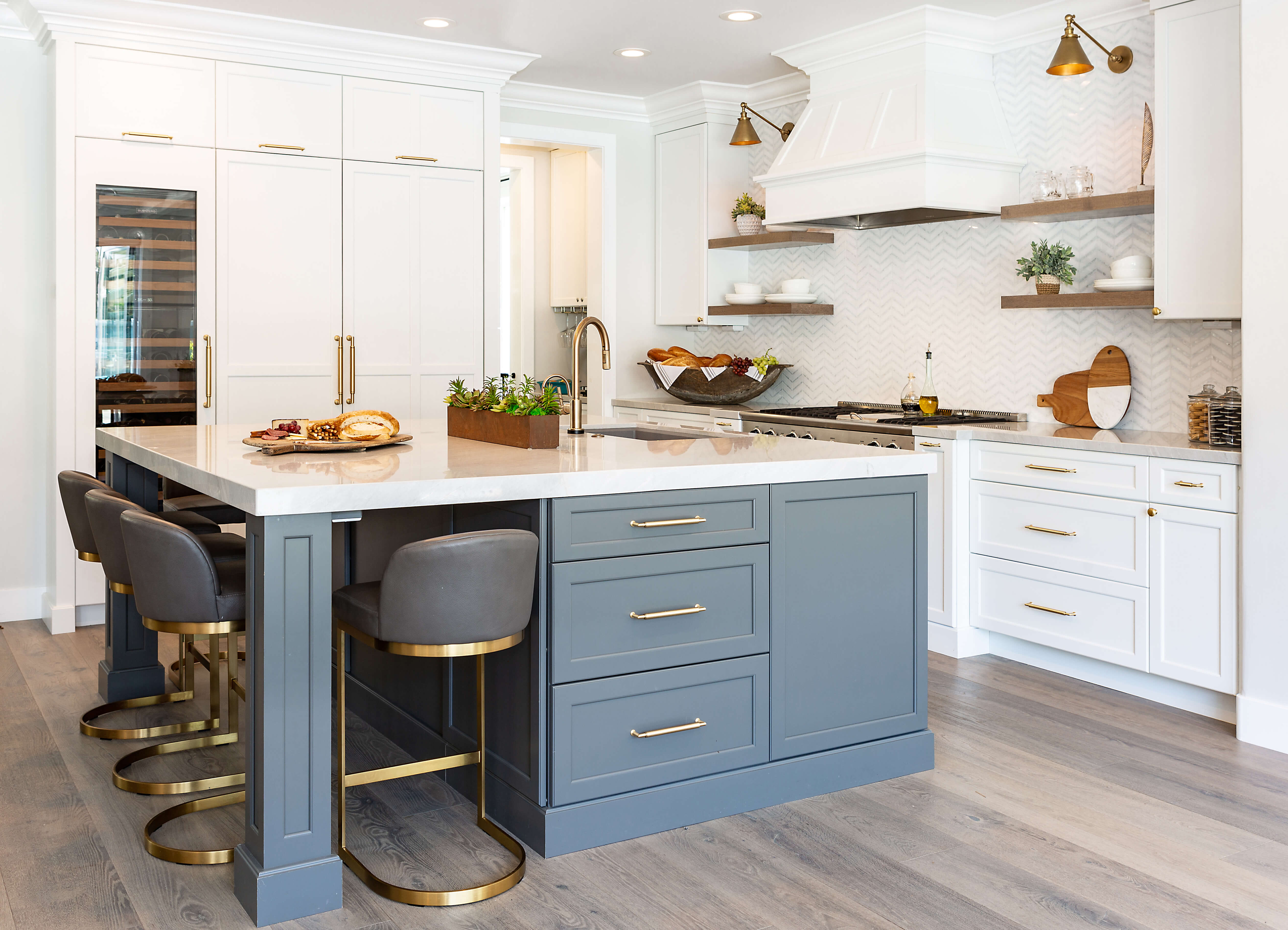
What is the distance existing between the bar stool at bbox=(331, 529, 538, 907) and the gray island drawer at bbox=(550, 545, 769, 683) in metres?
0.13

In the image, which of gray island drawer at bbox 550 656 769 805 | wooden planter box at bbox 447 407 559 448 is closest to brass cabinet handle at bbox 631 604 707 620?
gray island drawer at bbox 550 656 769 805

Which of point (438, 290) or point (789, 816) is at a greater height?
point (438, 290)

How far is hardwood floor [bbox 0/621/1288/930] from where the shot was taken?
2.29 meters

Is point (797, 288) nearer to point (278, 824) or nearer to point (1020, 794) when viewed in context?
point (1020, 794)

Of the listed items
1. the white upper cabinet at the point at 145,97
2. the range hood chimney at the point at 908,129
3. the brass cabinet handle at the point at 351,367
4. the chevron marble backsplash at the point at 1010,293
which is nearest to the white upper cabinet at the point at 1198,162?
the chevron marble backsplash at the point at 1010,293

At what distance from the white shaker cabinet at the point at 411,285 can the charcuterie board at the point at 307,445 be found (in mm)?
2214

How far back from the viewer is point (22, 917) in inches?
89.3

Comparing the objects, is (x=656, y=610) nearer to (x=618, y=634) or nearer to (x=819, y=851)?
(x=618, y=634)

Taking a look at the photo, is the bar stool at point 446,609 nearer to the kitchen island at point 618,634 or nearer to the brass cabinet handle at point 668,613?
the kitchen island at point 618,634

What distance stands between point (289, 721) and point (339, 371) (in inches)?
124

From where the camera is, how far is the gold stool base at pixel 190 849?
8.28 ft

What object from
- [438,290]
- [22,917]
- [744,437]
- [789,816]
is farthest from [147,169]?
[789,816]

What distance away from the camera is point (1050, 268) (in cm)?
442

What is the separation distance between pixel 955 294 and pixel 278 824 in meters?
3.79
